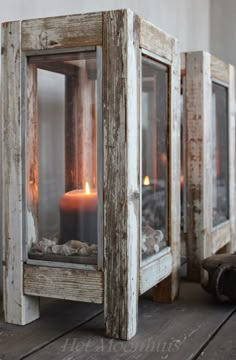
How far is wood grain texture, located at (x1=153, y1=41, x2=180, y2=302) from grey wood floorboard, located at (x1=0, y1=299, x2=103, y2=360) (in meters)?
0.16

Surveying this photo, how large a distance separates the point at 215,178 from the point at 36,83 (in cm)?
67

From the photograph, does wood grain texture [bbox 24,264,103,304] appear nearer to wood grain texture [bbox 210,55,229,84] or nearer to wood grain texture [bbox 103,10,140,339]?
wood grain texture [bbox 103,10,140,339]

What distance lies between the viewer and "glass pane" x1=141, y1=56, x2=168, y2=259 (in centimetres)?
114

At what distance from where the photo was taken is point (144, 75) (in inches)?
43.7

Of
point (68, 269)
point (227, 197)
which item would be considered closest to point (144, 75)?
point (68, 269)

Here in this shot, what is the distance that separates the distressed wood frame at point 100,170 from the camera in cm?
101

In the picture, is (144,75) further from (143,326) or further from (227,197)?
(227,197)

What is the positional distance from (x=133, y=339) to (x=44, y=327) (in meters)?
0.18

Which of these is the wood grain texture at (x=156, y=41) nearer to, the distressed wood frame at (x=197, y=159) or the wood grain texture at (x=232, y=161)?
the distressed wood frame at (x=197, y=159)

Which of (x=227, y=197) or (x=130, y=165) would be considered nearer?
(x=130, y=165)

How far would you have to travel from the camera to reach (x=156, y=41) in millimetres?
1148

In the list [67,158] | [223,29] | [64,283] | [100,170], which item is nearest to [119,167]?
[100,170]

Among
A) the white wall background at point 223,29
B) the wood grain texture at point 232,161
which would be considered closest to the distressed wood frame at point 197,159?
the wood grain texture at point 232,161

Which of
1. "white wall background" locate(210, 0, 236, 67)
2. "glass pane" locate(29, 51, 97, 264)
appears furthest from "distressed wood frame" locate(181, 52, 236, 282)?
"white wall background" locate(210, 0, 236, 67)
